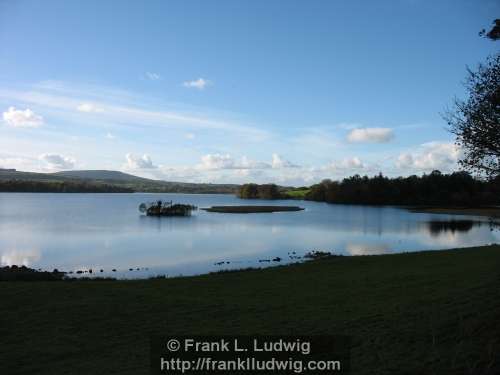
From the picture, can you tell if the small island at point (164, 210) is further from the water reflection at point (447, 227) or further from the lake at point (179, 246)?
the water reflection at point (447, 227)

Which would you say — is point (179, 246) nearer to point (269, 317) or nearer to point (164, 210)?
point (269, 317)

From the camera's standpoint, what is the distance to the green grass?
6633mm

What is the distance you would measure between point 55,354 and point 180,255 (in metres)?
20.9

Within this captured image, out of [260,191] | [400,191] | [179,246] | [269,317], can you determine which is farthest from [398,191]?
[269,317]

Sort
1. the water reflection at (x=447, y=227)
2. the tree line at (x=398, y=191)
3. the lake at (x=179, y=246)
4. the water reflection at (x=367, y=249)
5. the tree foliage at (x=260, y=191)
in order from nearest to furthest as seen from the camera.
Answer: the lake at (x=179, y=246) → the water reflection at (x=367, y=249) → the water reflection at (x=447, y=227) → the tree line at (x=398, y=191) → the tree foliage at (x=260, y=191)

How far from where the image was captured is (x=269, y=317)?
32.3 ft

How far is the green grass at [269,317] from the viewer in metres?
6.63

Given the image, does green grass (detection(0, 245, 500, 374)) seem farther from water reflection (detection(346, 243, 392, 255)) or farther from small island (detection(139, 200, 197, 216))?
small island (detection(139, 200, 197, 216))

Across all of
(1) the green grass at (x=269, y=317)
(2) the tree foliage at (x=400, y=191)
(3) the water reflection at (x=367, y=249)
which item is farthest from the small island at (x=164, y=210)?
(2) the tree foliage at (x=400, y=191)

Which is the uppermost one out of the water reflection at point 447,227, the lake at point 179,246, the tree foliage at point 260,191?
the tree foliage at point 260,191

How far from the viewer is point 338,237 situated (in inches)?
1607

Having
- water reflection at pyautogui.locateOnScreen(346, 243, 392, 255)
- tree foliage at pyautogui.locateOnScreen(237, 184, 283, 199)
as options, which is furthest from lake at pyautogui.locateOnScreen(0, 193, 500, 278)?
tree foliage at pyautogui.locateOnScreen(237, 184, 283, 199)

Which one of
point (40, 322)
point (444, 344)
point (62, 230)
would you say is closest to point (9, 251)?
point (62, 230)

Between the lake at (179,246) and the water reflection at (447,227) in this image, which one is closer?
the lake at (179,246)
